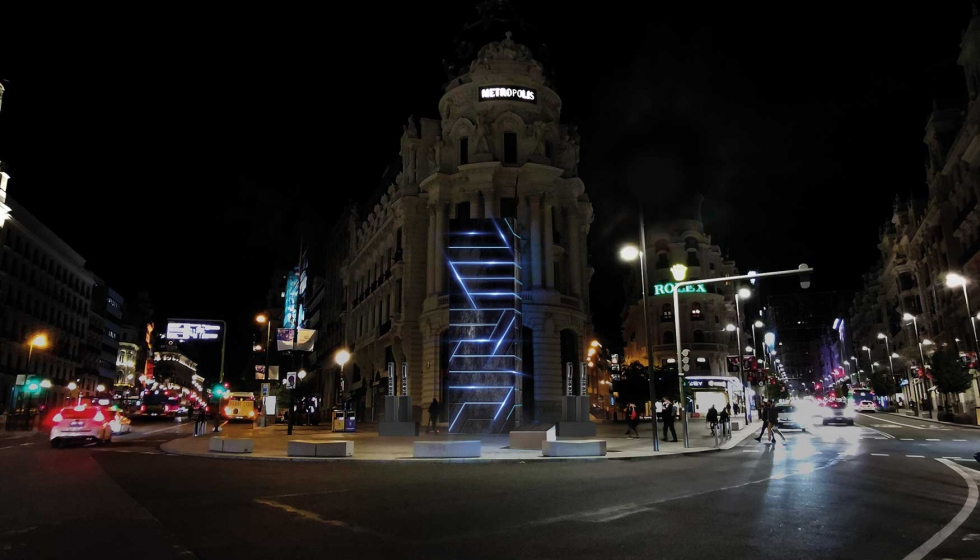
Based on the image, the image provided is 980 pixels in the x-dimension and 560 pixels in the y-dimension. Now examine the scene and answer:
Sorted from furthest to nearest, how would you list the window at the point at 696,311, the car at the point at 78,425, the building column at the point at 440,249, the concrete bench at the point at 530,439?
the window at the point at 696,311
the building column at the point at 440,249
the car at the point at 78,425
the concrete bench at the point at 530,439

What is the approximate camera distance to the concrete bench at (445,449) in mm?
18188

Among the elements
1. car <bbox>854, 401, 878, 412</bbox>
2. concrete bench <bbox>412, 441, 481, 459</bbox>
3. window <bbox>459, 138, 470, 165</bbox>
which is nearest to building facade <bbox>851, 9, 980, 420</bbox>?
car <bbox>854, 401, 878, 412</bbox>

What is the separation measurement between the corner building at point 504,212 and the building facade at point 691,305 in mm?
33915

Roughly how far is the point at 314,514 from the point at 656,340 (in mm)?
75240

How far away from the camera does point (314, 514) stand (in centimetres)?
891

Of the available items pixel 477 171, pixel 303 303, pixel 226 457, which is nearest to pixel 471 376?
pixel 226 457

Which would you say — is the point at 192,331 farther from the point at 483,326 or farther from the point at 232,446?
the point at 232,446

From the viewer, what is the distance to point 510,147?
4266 centimetres

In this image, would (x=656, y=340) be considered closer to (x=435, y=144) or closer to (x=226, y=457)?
(x=435, y=144)

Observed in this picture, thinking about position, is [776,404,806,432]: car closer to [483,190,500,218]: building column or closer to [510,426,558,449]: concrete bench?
[510,426,558,449]: concrete bench

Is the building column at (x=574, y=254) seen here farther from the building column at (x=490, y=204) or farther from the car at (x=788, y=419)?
the car at (x=788, y=419)

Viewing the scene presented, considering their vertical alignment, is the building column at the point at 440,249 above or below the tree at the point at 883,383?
above

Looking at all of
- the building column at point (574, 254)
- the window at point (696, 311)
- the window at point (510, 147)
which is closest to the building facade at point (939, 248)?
the window at point (696, 311)

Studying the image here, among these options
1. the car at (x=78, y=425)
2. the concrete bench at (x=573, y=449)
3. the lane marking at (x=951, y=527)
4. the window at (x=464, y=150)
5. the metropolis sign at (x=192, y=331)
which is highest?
the window at (x=464, y=150)
